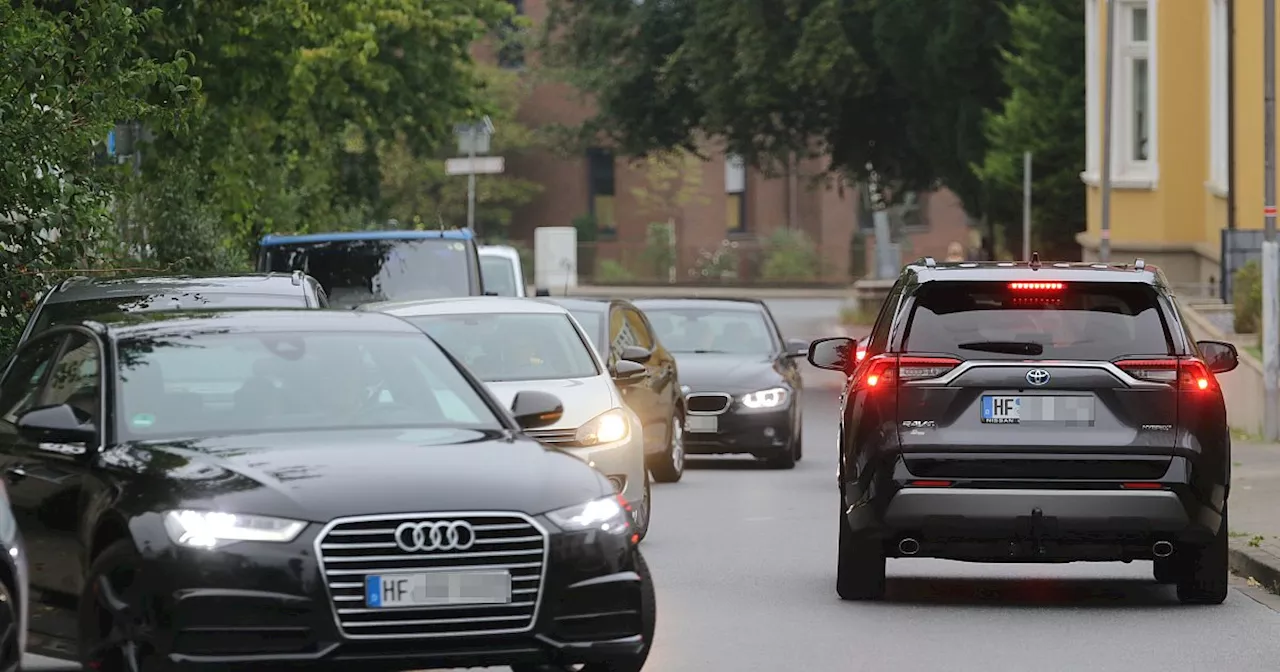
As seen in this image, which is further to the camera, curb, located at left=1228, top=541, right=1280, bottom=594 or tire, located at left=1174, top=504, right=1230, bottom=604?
curb, located at left=1228, top=541, right=1280, bottom=594

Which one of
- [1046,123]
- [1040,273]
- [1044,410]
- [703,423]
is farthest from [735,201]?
[1044,410]

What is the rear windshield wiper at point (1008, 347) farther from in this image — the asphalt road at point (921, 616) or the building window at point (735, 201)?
the building window at point (735, 201)

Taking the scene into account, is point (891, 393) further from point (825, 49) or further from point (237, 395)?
point (825, 49)

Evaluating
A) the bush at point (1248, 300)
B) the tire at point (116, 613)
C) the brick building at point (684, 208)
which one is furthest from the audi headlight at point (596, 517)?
the brick building at point (684, 208)

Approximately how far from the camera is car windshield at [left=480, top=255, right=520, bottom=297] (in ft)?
90.7

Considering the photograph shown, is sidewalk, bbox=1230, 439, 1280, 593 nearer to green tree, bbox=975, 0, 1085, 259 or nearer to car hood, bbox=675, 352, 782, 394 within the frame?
car hood, bbox=675, 352, 782, 394

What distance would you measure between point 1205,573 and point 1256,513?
4477 mm

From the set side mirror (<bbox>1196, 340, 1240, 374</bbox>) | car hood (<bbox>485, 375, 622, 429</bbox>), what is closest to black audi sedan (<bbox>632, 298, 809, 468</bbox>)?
car hood (<bbox>485, 375, 622, 429</bbox>)

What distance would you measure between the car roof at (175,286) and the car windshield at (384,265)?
8272 mm

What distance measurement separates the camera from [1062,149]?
42.8 meters

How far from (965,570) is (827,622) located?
8.98ft

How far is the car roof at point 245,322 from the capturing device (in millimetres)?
9547

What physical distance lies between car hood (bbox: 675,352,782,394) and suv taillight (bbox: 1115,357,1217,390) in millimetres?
10227

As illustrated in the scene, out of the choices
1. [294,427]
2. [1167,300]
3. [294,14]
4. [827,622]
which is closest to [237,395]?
[294,427]
